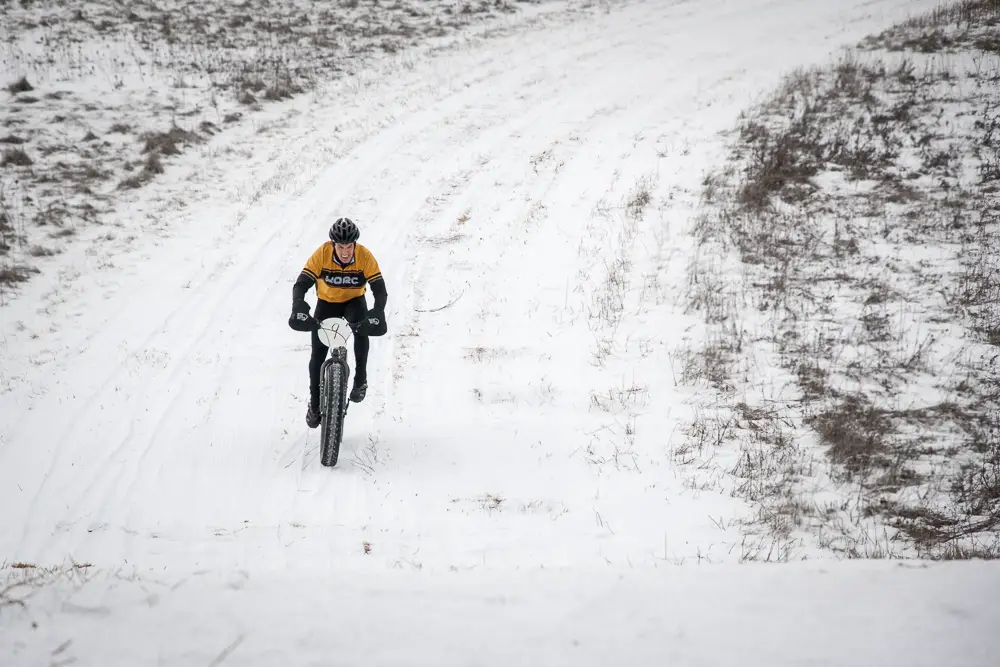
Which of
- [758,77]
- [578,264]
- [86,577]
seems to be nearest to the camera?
[86,577]

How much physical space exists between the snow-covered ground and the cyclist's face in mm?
2124

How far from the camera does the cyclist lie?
6067 mm

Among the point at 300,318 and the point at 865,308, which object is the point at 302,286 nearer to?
the point at 300,318

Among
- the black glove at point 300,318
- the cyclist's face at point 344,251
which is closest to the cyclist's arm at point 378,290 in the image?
the cyclist's face at point 344,251

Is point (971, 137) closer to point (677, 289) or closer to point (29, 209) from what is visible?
point (677, 289)

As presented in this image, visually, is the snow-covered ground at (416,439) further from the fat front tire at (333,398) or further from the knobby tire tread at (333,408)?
the fat front tire at (333,398)

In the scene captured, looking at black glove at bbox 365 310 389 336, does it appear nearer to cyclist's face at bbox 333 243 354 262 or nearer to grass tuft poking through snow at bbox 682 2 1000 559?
cyclist's face at bbox 333 243 354 262

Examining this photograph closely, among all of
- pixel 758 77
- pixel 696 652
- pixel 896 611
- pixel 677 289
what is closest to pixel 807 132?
pixel 758 77

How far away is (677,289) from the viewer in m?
9.69

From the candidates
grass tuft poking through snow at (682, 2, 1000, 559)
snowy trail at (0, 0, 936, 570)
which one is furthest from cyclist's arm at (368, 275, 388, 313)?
grass tuft poking through snow at (682, 2, 1000, 559)

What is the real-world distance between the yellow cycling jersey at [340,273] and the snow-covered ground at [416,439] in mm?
1725

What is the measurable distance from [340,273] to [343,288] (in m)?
0.17

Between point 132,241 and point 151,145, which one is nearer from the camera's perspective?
point 132,241

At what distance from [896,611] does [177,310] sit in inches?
384
